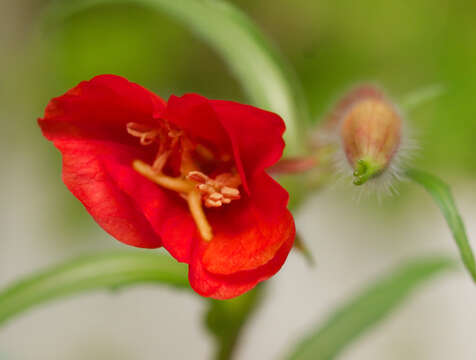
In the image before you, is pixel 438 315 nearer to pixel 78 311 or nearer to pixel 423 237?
pixel 423 237

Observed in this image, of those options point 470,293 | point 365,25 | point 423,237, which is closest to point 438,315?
point 470,293

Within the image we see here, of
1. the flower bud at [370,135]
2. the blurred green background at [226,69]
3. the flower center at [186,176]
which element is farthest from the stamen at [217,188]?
the blurred green background at [226,69]

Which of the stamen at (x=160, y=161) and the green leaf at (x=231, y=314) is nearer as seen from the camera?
the stamen at (x=160, y=161)

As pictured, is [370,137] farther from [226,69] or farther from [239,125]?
[226,69]

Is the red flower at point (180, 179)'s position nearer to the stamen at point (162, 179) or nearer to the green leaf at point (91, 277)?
the stamen at point (162, 179)

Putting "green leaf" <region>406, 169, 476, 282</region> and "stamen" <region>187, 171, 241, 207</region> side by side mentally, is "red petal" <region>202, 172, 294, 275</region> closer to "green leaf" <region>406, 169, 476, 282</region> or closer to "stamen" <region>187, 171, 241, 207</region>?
"stamen" <region>187, 171, 241, 207</region>

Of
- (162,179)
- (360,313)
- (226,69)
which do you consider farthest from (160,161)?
(226,69)

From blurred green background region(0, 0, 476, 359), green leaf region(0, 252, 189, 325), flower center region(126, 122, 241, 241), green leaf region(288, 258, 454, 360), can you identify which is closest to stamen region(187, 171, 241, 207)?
flower center region(126, 122, 241, 241)
